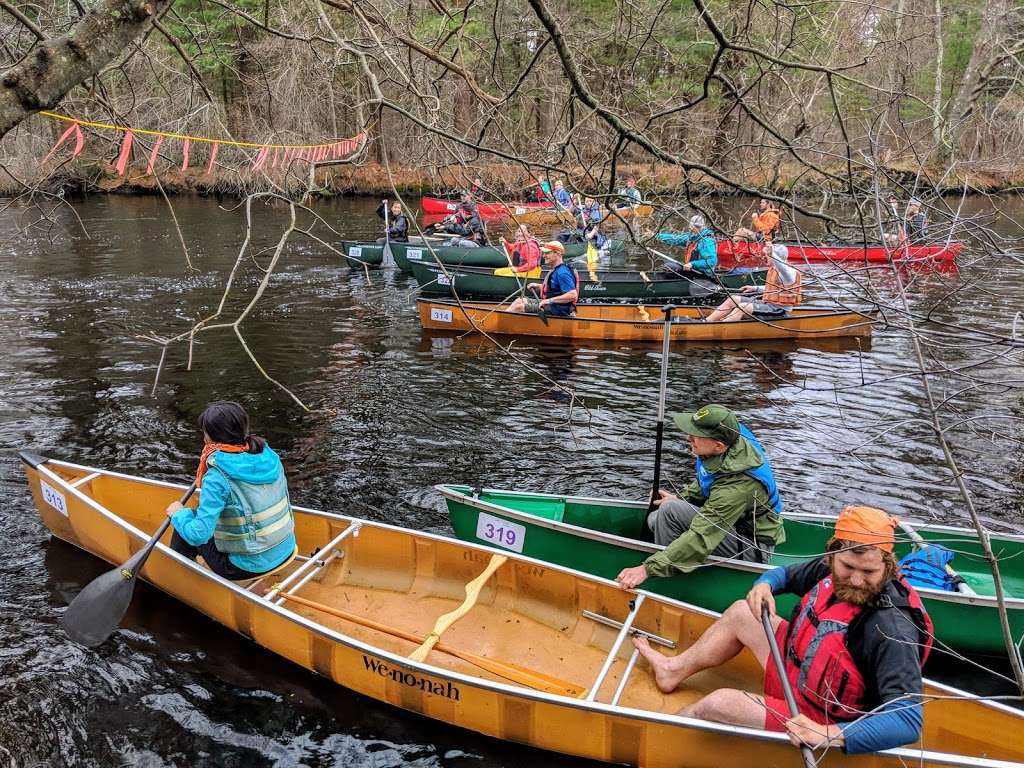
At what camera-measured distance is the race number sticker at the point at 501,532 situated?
19.7 ft

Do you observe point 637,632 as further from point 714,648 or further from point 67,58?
point 67,58

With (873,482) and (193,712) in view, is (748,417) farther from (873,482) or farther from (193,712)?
(193,712)

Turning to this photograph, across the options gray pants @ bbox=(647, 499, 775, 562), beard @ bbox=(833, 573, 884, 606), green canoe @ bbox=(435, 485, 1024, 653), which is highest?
beard @ bbox=(833, 573, 884, 606)

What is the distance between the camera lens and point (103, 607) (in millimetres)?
5172

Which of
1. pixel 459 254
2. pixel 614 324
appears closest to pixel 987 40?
pixel 614 324

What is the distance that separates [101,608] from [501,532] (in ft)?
9.02

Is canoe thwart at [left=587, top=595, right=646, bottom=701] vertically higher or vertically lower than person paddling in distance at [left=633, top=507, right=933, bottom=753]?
lower

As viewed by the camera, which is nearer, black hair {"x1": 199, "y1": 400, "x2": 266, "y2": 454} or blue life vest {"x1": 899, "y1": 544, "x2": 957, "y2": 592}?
black hair {"x1": 199, "y1": 400, "x2": 266, "y2": 454}

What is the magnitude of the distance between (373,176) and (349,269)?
54.3ft

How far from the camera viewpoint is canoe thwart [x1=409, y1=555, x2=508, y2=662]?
489cm

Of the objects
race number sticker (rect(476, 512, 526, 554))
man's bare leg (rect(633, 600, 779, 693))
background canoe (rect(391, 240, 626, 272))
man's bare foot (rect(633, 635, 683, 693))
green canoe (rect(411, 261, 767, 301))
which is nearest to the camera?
man's bare leg (rect(633, 600, 779, 693))

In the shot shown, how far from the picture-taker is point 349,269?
18.1m

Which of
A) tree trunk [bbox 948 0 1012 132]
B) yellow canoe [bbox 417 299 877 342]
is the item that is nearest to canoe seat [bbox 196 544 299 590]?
tree trunk [bbox 948 0 1012 132]

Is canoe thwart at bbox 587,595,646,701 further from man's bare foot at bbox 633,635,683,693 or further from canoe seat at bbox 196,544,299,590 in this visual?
canoe seat at bbox 196,544,299,590
